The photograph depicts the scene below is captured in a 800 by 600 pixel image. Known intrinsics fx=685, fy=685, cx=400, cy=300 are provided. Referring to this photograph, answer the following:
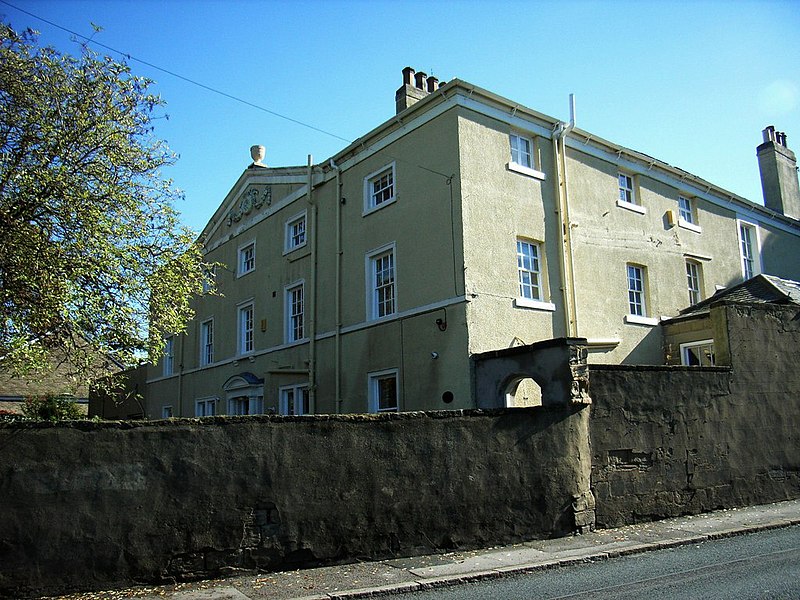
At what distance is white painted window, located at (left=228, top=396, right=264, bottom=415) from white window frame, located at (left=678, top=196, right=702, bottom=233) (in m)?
13.8

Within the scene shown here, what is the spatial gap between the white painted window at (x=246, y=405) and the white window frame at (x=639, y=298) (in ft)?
36.3

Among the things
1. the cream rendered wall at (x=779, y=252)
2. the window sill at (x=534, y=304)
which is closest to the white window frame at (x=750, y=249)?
the cream rendered wall at (x=779, y=252)

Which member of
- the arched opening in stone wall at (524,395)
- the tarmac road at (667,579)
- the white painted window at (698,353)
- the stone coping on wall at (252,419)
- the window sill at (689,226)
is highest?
the window sill at (689,226)

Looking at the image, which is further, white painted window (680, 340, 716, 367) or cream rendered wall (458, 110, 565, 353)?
white painted window (680, 340, 716, 367)

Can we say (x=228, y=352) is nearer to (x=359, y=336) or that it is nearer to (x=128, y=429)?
(x=359, y=336)

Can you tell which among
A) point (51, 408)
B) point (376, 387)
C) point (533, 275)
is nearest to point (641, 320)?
point (533, 275)

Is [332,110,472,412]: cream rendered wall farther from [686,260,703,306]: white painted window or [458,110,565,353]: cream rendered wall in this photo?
[686,260,703,306]: white painted window

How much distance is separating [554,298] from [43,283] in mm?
10875

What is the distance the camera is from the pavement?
7.75 metres

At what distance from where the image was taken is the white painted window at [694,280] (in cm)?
2016

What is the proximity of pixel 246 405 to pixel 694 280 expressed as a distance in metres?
14.4

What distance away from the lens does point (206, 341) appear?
84.7ft

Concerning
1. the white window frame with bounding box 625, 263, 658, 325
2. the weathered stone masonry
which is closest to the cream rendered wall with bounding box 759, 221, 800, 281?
the white window frame with bounding box 625, 263, 658, 325

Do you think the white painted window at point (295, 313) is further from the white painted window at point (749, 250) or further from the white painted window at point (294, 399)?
the white painted window at point (749, 250)
